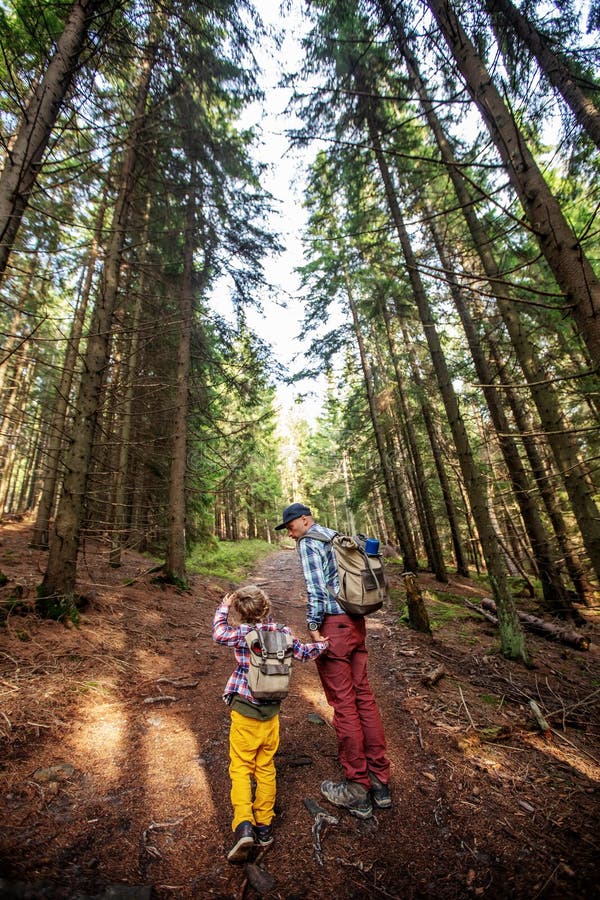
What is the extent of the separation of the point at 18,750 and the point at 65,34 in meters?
7.91

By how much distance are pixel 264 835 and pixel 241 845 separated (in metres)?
0.31

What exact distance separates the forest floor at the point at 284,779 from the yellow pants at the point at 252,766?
0.82ft

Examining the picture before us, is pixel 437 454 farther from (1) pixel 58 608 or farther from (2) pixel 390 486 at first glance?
(1) pixel 58 608

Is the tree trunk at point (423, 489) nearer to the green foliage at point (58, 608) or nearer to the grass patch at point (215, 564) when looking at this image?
the grass patch at point (215, 564)

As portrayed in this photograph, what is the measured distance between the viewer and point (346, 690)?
3.10 metres

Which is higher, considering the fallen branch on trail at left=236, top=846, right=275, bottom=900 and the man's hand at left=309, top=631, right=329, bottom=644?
the man's hand at left=309, top=631, right=329, bottom=644

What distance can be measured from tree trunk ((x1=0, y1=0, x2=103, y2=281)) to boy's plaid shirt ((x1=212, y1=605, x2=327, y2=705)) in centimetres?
394

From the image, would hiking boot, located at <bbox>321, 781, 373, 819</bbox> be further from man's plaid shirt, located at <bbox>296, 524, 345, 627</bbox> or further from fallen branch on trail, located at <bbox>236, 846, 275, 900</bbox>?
man's plaid shirt, located at <bbox>296, 524, 345, 627</bbox>

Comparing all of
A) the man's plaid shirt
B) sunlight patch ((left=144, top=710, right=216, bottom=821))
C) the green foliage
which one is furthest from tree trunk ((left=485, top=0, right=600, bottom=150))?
the green foliage

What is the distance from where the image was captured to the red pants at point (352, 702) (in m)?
3.01

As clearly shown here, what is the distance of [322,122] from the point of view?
7.60 m

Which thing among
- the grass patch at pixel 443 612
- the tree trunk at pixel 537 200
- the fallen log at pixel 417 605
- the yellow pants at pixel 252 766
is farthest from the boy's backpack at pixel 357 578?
the grass patch at pixel 443 612

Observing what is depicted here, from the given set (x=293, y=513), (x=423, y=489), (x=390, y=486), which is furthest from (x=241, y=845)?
(x=423, y=489)

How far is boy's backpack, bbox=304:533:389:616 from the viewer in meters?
3.11
